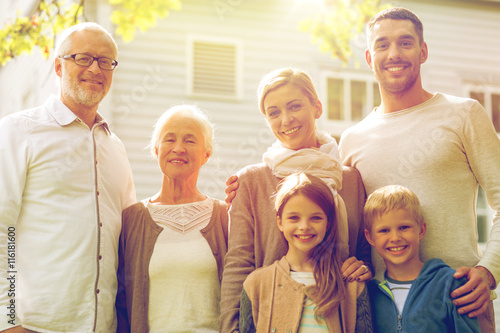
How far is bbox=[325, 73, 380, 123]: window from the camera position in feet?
26.5

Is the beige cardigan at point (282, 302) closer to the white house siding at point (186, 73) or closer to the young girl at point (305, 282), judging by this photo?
the young girl at point (305, 282)

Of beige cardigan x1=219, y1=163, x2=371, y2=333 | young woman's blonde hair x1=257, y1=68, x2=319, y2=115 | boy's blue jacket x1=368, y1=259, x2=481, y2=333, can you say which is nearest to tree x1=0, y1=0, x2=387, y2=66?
young woman's blonde hair x1=257, y1=68, x2=319, y2=115

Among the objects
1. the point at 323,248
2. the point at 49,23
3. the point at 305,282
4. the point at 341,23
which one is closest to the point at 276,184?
the point at 323,248

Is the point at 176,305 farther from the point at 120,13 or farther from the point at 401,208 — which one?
the point at 120,13

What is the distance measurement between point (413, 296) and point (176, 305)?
113cm

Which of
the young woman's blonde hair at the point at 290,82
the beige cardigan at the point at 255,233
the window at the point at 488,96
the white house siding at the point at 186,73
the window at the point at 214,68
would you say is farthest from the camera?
the window at the point at 488,96

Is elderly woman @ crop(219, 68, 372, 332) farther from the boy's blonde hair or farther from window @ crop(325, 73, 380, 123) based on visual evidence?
window @ crop(325, 73, 380, 123)

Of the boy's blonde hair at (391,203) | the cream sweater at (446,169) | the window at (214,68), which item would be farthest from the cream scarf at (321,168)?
the window at (214,68)

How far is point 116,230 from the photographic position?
3.04m

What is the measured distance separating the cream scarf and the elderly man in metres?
0.93

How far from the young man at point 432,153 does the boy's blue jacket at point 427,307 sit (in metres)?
0.14

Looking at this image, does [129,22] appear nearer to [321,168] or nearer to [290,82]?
[290,82]

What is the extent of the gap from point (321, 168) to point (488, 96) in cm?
684

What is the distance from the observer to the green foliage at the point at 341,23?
5461 mm
